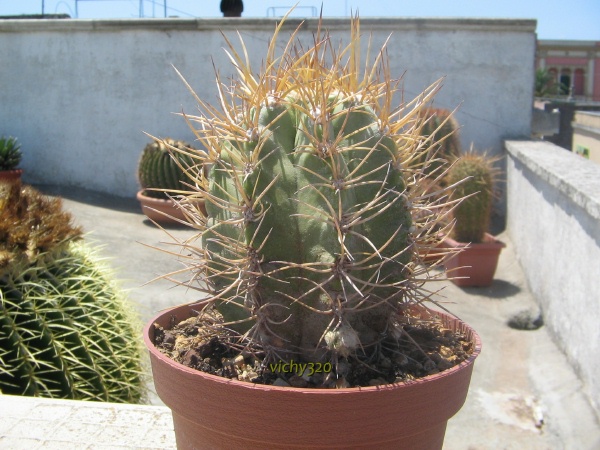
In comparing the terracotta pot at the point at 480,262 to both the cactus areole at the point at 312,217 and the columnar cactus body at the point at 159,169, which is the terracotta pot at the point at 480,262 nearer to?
the columnar cactus body at the point at 159,169

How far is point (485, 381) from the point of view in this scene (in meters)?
4.06

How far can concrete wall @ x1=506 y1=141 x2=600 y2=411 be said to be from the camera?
11.3ft

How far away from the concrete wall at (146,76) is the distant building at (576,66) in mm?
24487

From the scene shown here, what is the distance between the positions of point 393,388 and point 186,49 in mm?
8058

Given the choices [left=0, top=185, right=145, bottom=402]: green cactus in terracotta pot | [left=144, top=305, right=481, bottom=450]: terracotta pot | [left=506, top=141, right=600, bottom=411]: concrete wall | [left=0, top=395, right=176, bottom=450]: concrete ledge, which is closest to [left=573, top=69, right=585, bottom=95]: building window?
[left=506, top=141, right=600, bottom=411]: concrete wall

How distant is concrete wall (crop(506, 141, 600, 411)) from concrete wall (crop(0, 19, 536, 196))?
188cm

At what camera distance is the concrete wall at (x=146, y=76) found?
7.90 meters

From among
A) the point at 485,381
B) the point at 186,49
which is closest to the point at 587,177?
the point at 485,381

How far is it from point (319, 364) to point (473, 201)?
4666 millimetres

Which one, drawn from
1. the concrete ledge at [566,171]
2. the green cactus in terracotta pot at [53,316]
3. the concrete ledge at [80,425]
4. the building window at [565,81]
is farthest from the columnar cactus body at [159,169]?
the building window at [565,81]

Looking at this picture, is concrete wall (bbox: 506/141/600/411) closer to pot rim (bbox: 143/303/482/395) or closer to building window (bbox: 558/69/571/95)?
pot rim (bbox: 143/303/482/395)

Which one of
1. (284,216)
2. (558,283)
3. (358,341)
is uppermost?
(284,216)

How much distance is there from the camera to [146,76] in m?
8.82

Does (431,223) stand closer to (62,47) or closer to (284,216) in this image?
(284,216)
